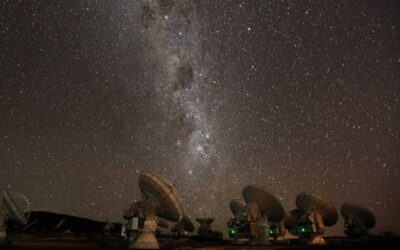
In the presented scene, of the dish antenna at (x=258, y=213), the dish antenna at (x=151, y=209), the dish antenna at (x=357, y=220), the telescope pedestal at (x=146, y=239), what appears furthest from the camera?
the dish antenna at (x=357, y=220)

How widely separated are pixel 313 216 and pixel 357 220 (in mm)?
13066

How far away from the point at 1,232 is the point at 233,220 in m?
23.6

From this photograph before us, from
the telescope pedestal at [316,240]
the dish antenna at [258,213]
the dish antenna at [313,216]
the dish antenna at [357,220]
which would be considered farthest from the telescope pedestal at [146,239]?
the dish antenna at [357,220]

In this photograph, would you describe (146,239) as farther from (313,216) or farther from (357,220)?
(357,220)

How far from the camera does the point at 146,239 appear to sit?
2628 cm

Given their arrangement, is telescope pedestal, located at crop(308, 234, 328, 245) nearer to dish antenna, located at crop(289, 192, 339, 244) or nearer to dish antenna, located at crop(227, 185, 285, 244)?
dish antenna, located at crop(289, 192, 339, 244)

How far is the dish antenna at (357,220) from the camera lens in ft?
153

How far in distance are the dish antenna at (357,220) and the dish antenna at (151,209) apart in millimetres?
27872

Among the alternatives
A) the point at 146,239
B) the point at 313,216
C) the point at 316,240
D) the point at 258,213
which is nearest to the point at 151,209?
the point at 146,239

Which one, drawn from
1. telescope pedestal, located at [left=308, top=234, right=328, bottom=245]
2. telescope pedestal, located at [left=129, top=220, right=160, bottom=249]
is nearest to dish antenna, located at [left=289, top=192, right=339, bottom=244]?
telescope pedestal, located at [left=308, top=234, right=328, bottom=245]

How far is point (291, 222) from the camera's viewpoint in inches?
2242

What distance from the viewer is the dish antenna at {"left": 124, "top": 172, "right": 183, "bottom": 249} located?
2648 cm

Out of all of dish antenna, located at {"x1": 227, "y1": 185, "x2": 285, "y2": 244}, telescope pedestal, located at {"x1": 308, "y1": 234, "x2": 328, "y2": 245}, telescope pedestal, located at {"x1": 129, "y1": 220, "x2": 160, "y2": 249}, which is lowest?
telescope pedestal, located at {"x1": 129, "y1": 220, "x2": 160, "y2": 249}

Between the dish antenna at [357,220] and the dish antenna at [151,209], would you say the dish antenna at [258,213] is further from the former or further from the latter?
the dish antenna at [357,220]
